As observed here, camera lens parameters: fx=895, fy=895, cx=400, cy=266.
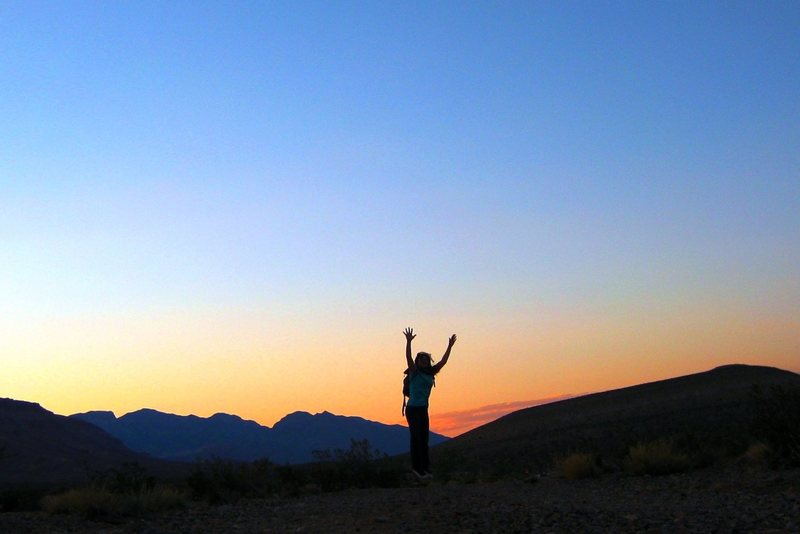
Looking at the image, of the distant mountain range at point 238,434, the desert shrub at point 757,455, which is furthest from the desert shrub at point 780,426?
the distant mountain range at point 238,434

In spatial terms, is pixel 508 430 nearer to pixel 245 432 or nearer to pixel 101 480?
pixel 101 480

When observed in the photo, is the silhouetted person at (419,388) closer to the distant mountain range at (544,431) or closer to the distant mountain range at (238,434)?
the distant mountain range at (544,431)

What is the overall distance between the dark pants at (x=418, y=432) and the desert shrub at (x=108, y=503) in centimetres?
425

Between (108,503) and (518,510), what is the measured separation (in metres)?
6.35

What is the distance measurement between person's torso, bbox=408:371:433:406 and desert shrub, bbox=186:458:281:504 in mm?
3110

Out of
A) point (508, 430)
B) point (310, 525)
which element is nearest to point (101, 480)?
point (310, 525)

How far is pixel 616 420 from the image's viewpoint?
45.4m

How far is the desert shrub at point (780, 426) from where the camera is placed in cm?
1479

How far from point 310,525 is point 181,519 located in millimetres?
2707

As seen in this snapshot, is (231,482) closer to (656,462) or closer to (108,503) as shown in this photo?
(108,503)

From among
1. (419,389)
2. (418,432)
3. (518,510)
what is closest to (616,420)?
(418,432)

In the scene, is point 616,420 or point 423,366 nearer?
point 423,366

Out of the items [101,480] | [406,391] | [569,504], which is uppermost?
[406,391]

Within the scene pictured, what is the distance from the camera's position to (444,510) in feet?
36.6
